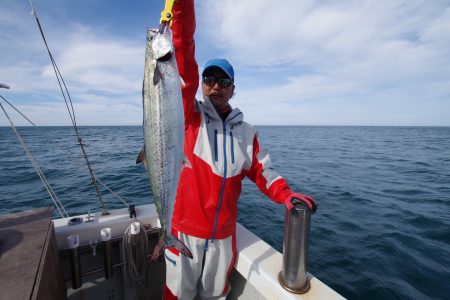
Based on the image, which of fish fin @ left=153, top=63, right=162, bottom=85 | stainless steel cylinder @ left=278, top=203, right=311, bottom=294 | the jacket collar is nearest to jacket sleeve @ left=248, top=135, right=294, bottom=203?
the jacket collar

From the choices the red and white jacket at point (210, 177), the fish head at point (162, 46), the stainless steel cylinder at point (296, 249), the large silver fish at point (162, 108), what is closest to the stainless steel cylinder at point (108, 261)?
the red and white jacket at point (210, 177)

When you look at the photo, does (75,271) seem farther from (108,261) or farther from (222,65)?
(222,65)

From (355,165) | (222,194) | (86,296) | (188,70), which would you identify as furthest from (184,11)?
(355,165)

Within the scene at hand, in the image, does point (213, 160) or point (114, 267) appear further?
point (114, 267)

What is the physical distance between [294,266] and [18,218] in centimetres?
249

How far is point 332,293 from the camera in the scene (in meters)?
2.13

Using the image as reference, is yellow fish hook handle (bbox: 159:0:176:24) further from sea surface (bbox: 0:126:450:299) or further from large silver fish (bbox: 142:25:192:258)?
sea surface (bbox: 0:126:450:299)

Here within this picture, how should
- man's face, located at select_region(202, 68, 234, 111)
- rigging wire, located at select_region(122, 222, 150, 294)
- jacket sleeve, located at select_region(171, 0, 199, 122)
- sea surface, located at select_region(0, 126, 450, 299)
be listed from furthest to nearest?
1. sea surface, located at select_region(0, 126, 450, 299)
2. rigging wire, located at select_region(122, 222, 150, 294)
3. man's face, located at select_region(202, 68, 234, 111)
4. jacket sleeve, located at select_region(171, 0, 199, 122)

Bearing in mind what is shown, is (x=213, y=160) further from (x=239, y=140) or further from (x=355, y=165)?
(x=355, y=165)

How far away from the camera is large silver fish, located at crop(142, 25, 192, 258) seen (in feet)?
5.73

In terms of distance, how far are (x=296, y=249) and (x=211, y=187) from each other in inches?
35.6

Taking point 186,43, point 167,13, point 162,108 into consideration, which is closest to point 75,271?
point 162,108

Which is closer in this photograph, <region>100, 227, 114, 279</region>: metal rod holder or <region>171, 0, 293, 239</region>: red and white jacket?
<region>171, 0, 293, 239</region>: red and white jacket

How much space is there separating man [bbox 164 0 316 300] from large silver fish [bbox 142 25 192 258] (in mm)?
435
